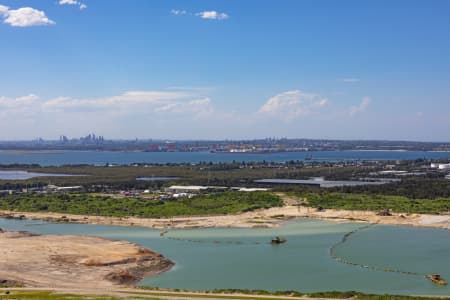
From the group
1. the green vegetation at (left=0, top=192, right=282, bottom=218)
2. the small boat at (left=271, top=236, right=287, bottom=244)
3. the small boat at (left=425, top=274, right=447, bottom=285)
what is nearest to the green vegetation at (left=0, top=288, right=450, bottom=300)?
the small boat at (left=425, top=274, right=447, bottom=285)

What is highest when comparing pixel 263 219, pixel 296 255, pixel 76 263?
pixel 263 219

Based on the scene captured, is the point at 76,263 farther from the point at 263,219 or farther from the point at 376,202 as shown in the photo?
the point at 376,202

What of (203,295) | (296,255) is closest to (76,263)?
(203,295)

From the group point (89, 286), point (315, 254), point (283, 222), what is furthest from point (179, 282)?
point (283, 222)

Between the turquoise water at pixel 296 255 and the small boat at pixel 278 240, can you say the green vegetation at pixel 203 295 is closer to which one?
the turquoise water at pixel 296 255

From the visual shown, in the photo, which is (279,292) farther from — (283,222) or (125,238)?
(283,222)

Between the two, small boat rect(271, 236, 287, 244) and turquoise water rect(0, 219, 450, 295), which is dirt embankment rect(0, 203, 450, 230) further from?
small boat rect(271, 236, 287, 244)
